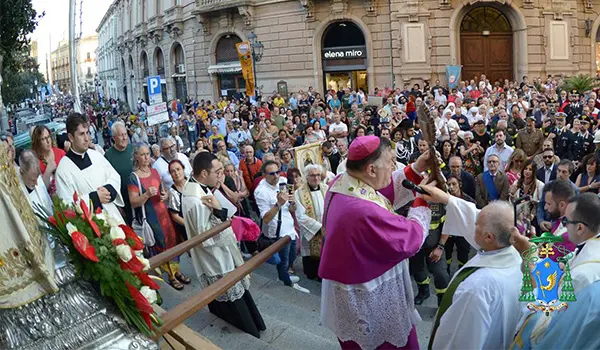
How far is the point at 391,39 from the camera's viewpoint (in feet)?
78.7

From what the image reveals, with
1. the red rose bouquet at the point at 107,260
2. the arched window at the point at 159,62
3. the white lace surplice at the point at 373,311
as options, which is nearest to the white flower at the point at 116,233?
the red rose bouquet at the point at 107,260

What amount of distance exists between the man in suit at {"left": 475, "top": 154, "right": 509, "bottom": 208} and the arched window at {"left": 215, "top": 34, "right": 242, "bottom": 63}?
24.1 metres

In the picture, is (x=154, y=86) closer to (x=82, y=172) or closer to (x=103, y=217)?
(x=82, y=172)

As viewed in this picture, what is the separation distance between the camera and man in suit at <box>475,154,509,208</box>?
7.49 metres

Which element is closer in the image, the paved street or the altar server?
the altar server

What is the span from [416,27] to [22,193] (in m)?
23.1

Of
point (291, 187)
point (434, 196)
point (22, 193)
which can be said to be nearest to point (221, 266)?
point (291, 187)

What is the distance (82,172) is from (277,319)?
2.50 meters

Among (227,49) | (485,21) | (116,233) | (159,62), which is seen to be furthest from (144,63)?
(116,233)

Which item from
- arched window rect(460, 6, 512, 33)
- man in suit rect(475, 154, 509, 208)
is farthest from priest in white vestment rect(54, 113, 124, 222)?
arched window rect(460, 6, 512, 33)

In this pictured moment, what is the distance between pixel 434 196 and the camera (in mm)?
3500

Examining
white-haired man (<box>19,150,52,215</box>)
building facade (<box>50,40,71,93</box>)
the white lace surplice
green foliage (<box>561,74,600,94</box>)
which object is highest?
building facade (<box>50,40,71,93</box>)

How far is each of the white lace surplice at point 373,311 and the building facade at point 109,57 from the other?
58218 millimetres

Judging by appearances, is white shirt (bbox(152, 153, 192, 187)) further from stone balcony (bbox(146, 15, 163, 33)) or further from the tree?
stone balcony (bbox(146, 15, 163, 33))
